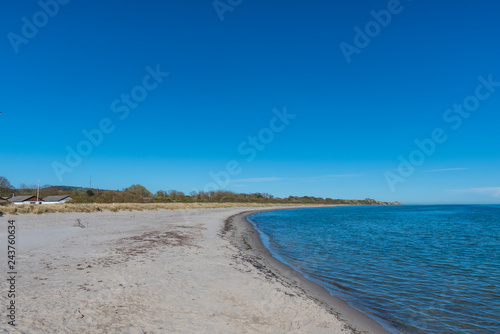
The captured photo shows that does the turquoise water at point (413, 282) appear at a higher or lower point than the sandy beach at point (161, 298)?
lower

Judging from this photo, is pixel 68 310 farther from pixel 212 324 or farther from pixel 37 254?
pixel 37 254

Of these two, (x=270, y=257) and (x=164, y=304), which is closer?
(x=164, y=304)

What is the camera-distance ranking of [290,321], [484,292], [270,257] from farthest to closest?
[270,257] < [484,292] < [290,321]

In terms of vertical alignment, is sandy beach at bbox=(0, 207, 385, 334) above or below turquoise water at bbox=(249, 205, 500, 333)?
above

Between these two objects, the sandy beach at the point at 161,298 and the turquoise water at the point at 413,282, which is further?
the turquoise water at the point at 413,282

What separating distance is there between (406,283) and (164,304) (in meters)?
8.63

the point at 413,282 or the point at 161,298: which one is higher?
the point at 161,298

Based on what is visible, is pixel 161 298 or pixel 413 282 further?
pixel 413 282

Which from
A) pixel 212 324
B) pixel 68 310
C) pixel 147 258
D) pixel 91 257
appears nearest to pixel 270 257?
pixel 147 258

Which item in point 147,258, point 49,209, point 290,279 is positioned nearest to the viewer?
point 290,279

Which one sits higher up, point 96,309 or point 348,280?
point 96,309

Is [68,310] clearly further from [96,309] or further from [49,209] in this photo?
[49,209]

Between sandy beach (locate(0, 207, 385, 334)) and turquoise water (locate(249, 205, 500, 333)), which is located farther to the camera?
turquoise water (locate(249, 205, 500, 333))

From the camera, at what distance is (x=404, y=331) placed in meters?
6.35
